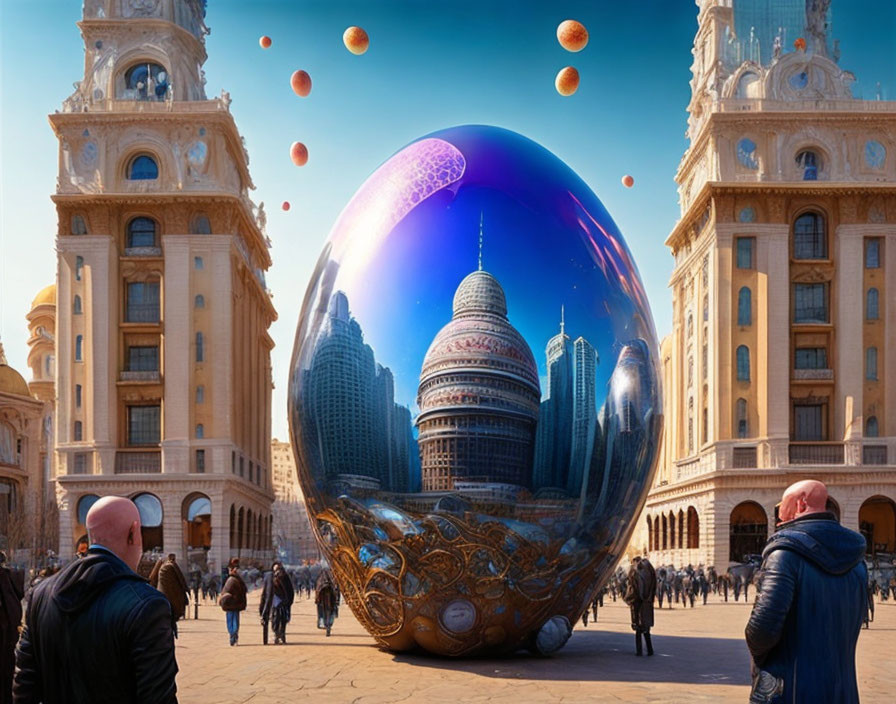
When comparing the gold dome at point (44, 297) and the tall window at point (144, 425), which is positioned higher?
the gold dome at point (44, 297)

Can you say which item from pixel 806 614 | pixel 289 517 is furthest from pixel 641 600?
pixel 289 517

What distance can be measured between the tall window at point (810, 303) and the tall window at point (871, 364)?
2.72 meters

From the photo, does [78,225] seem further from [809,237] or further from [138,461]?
[809,237]

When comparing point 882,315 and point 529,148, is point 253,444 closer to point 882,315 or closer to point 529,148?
point 882,315

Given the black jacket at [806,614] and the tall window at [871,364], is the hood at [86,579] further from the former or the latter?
the tall window at [871,364]

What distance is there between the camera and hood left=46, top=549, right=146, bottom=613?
14.7 feet

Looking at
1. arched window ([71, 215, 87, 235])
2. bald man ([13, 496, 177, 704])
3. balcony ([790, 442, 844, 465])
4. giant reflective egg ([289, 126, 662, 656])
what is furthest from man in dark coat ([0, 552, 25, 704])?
arched window ([71, 215, 87, 235])

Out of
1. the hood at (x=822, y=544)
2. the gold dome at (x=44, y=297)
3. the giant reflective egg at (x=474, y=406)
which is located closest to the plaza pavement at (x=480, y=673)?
the giant reflective egg at (x=474, y=406)

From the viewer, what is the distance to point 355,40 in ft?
92.7

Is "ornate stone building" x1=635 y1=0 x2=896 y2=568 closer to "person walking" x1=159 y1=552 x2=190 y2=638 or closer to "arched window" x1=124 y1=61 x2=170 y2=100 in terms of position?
"arched window" x1=124 y1=61 x2=170 y2=100

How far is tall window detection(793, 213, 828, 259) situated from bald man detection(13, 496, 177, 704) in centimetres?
5662

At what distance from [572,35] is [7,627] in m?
22.2

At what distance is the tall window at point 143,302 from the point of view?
57.7 metres

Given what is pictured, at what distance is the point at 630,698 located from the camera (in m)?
11.3
